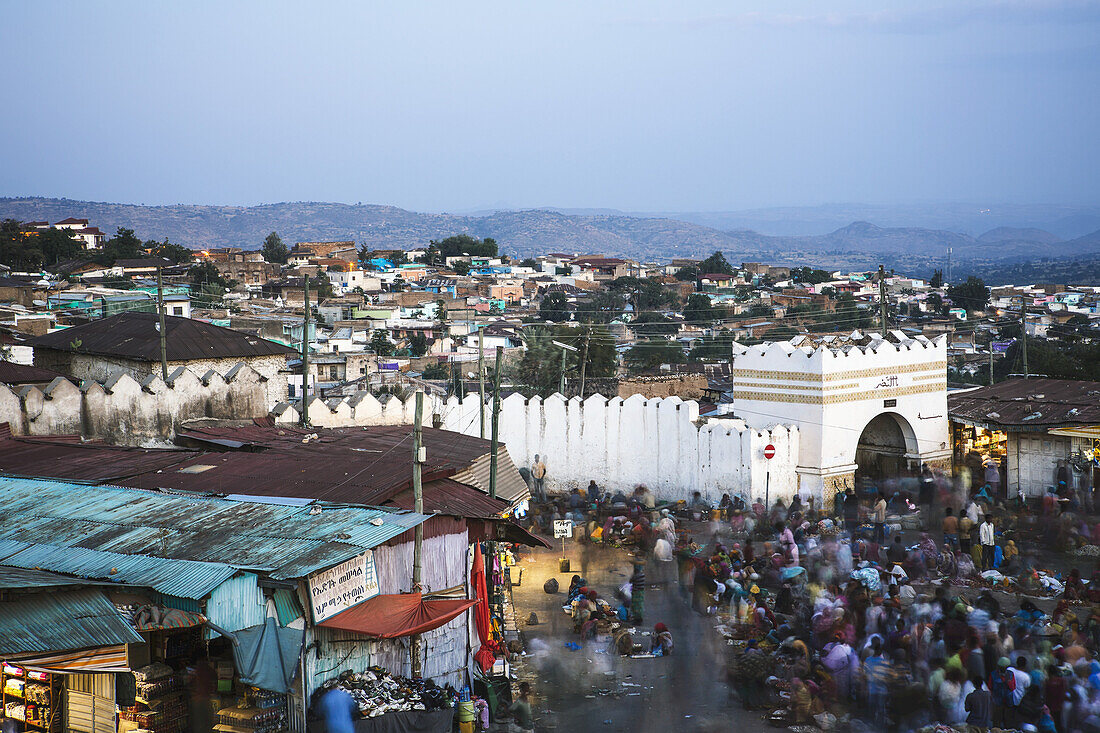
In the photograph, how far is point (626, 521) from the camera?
17734 millimetres

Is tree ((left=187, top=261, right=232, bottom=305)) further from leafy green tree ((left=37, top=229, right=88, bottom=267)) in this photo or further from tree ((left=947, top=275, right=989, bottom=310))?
tree ((left=947, top=275, right=989, bottom=310))

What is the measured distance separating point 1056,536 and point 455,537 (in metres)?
10.1

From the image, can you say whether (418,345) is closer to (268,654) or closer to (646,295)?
(646,295)

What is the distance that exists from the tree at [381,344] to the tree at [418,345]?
1060 millimetres

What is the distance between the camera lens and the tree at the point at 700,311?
208 ft

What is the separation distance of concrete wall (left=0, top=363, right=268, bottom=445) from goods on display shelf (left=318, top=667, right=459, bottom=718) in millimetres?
8370

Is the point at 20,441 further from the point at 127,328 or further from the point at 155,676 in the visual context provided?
the point at 127,328

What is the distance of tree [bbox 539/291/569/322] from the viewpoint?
2598 inches

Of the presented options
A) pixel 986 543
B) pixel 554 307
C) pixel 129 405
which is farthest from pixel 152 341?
pixel 554 307

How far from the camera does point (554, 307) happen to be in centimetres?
6925

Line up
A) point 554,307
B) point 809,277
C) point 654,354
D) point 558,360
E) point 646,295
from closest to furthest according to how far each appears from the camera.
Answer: point 558,360
point 654,354
point 554,307
point 646,295
point 809,277

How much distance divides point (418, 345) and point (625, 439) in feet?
92.8

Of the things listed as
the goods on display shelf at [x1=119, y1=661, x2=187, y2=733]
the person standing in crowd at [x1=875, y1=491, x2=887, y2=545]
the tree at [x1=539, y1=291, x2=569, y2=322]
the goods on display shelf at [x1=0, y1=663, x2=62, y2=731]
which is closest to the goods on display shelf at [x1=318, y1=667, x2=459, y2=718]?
the goods on display shelf at [x1=119, y1=661, x2=187, y2=733]

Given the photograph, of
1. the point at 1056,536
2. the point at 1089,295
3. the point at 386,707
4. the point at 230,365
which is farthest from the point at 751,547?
the point at 1089,295
